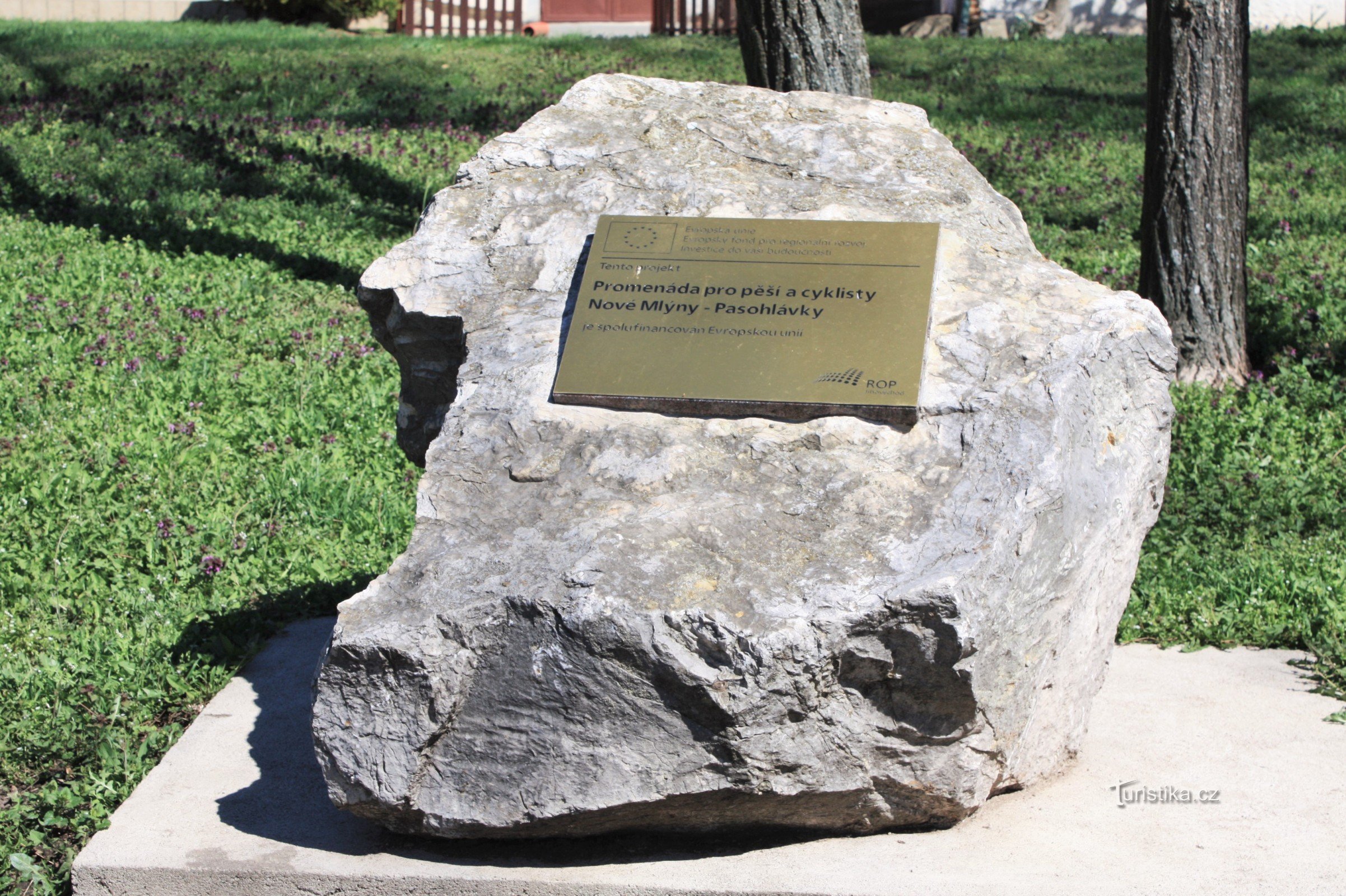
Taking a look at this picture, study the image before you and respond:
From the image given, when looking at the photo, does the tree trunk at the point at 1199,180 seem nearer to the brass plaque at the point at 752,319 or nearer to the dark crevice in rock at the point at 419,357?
the brass plaque at the point at 752,319

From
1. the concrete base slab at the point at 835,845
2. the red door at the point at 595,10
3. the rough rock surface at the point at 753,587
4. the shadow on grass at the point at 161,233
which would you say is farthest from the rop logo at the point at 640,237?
the red door at the point at 595,10

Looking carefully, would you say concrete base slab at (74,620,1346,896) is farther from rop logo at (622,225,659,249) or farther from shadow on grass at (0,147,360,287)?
shadow on grass at (0,147,360,287)

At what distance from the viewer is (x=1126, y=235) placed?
8445mm

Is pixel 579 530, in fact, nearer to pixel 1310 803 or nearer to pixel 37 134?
pixel 1310 803

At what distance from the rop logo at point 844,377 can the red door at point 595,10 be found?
17695 mm

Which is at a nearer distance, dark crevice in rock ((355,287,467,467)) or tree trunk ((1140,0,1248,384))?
dark crevice in rock ((355,287,467,467))

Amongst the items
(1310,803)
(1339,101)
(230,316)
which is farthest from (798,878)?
(1339,101)

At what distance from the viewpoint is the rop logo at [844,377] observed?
11.1ft

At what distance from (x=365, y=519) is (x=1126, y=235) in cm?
545

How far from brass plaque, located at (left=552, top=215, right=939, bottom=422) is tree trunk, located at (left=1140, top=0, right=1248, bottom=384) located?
3.02 metres

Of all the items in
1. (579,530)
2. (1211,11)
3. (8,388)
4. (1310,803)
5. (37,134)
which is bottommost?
(1310,803)

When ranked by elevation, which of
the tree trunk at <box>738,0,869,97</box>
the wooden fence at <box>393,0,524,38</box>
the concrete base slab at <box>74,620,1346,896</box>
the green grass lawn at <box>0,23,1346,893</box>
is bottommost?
the concrete base slab at <box>74,620,1346,896</box>

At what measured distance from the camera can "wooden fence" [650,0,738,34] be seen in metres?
18.2

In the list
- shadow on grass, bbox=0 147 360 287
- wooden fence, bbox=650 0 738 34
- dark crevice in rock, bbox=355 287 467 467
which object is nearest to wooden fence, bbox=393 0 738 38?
wooden fence, bbox=650 0 738 34
